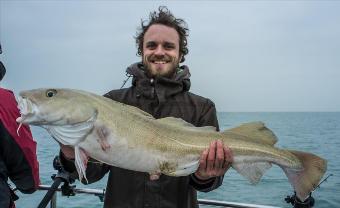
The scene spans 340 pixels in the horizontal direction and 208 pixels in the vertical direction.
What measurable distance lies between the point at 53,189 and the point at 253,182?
7.51 feet

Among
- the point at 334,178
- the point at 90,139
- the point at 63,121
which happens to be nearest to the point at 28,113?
the point at 63,121

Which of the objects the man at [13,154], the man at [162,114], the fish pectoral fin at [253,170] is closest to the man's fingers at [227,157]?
the man at [162,114]

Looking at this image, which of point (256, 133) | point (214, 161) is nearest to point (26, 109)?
point (214, 161)

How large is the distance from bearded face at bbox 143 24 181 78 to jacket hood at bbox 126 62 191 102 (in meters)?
0.09

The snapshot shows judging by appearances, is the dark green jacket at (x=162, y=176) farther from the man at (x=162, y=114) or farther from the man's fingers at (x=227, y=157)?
the man's fingers at (x=227, y=157)

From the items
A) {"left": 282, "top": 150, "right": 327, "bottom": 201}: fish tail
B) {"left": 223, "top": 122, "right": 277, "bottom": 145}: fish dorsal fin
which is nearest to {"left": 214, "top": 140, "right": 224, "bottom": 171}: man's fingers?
{"left": 223, "top": 122, "right": 277, "bottom": 145}: fish dorsal fin

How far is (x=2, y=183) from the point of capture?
376 cm

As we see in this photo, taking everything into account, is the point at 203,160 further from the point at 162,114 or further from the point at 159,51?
the point at 159,51

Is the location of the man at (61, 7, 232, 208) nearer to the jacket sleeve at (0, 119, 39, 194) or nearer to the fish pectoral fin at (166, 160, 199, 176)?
the fish pectoral fin at (166, 160, 199, 176)

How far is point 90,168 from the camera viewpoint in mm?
4113

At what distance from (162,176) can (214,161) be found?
0.59 metres

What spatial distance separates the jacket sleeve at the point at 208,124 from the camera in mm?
4066

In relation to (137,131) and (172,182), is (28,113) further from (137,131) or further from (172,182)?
(172,182)

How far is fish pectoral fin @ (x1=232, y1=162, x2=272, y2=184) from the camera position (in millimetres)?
4037
